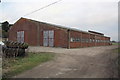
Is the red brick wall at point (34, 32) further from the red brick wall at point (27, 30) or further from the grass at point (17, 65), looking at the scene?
the grass at point (17, 65)

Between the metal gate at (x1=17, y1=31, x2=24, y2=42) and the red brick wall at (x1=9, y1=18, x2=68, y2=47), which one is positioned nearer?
the red brick wall at (x1=9, y1=18, x2=68, y2=47)

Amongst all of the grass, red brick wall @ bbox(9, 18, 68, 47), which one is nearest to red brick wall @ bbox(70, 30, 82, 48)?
red brick wall @ bbox(9, 18, 68, 47)

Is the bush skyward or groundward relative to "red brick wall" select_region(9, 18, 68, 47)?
groundward

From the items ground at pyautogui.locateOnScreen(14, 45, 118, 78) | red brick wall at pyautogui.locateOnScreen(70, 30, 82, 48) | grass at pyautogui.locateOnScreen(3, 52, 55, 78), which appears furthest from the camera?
red brick wall at pyautogui.locateOnScreen(70, 30, 82, 48)

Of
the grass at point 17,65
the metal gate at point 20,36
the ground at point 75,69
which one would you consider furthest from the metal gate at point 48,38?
the ground at point 75,69

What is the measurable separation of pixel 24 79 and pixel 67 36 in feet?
74.0

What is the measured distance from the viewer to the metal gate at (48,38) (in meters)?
32.7

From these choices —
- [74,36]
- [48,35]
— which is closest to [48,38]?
[48,35]

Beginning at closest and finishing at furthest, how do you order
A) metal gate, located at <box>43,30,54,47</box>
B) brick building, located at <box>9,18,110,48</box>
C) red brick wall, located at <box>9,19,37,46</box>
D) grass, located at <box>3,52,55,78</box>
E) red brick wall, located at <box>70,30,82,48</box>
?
grass, located at <box>3,52,55,78</box>
brick building, located at <box>9,18,110,48</box>
red brick wall, located at <box>70,30,82,48</box>
metal gate, located at <box>43,30,54,47</box>
red brick wall, located at <box>9,19,37,46</box>

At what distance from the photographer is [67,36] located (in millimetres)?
29797

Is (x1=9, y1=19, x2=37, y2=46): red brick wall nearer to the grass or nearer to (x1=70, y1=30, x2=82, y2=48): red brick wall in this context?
(x1=70, y1=30, x2=82, y2=48): red brick wall

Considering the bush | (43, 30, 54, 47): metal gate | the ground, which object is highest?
(43, 30, 54, 47): metal gate

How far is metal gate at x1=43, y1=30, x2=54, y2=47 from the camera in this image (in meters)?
32.7

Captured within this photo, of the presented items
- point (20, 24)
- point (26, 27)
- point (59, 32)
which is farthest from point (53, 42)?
point (20, 24)
